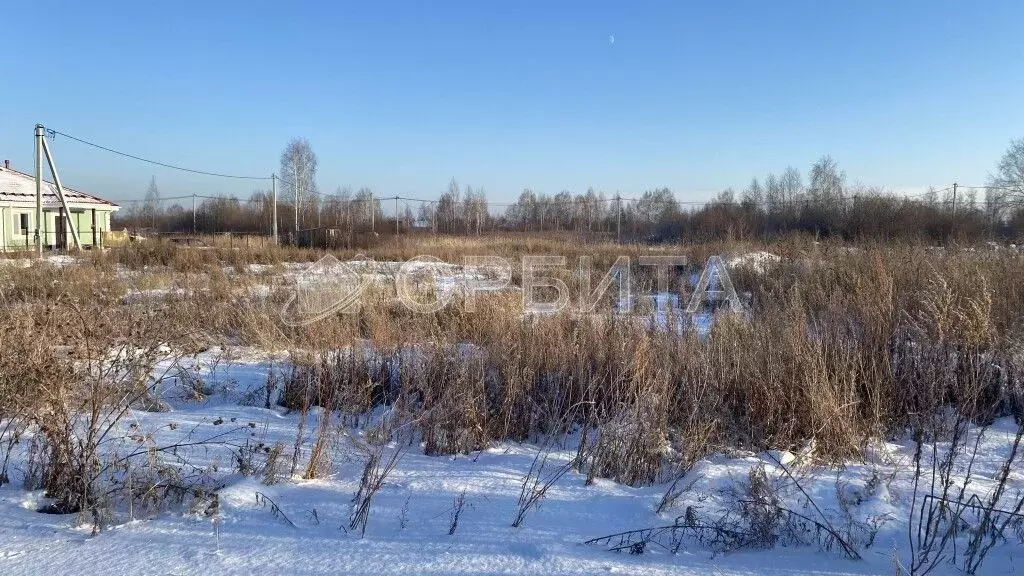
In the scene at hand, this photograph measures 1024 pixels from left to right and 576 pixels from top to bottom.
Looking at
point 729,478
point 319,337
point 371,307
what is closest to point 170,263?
point 371,307

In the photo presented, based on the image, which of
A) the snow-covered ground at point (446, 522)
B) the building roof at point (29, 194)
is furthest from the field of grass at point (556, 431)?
the building roof at point (29, 194)

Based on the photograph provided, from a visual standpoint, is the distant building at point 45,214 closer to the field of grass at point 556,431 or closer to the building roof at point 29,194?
the building roof at point 29,194

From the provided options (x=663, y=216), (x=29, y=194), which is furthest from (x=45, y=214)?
(x=663, y=216)

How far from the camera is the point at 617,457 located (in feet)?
9.66

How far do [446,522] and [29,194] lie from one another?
89.2 ft

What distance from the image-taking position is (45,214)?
24969mm

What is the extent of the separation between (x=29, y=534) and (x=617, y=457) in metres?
2.36

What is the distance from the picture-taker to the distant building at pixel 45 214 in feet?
71.2

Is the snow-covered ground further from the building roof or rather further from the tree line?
the building roof

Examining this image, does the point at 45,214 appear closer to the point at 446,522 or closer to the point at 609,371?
the point at 609,371

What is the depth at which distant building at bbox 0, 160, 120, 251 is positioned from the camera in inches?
854

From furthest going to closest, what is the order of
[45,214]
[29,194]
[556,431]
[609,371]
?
[45,214]
[29,194]
[609,371]
[556,431]

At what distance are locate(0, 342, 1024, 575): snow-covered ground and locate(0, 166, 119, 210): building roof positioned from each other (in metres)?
24.9

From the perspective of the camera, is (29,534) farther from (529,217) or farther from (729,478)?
(529,217)
